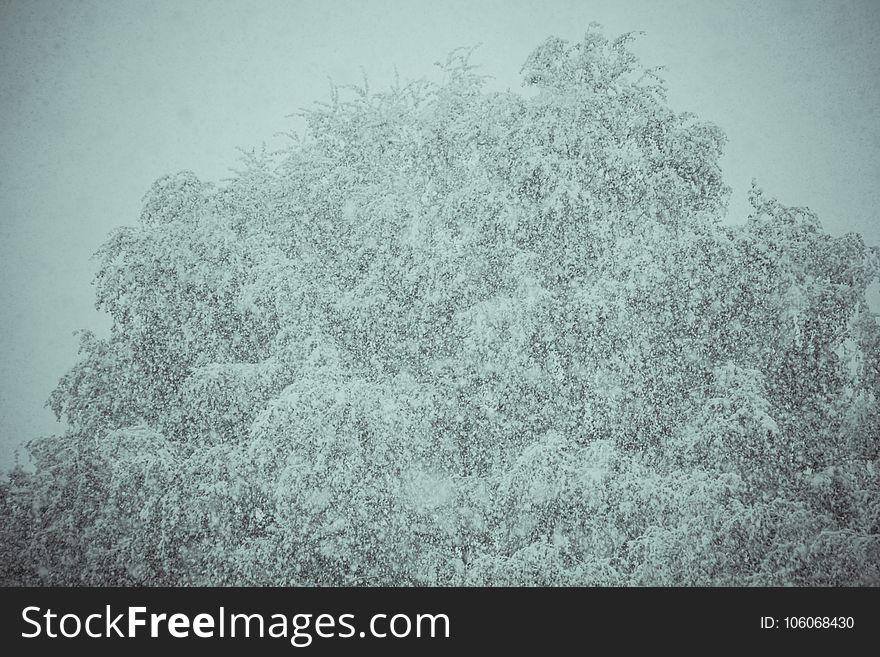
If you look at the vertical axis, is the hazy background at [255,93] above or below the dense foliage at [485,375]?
above

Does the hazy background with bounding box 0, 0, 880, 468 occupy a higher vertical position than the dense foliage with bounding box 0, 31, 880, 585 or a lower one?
higher

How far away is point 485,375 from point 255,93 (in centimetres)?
590

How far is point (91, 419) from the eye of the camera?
5207 millimetres

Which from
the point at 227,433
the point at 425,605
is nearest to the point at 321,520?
the point at 425,605

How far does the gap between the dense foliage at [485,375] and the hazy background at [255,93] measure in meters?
0.95

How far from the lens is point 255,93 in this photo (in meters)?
8.19

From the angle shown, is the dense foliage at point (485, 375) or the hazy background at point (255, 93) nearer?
the dense foliage at point (485, 375)

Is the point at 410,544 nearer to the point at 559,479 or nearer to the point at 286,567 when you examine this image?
the point at 286,567

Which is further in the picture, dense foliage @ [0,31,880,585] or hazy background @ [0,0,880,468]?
hazy background @ [0,0,880,468]

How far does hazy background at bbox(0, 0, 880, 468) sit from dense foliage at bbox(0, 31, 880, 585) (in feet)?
3.13

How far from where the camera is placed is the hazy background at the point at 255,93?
5.71 m

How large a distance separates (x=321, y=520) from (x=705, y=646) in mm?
2582

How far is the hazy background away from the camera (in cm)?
571

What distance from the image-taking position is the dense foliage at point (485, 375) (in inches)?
156
